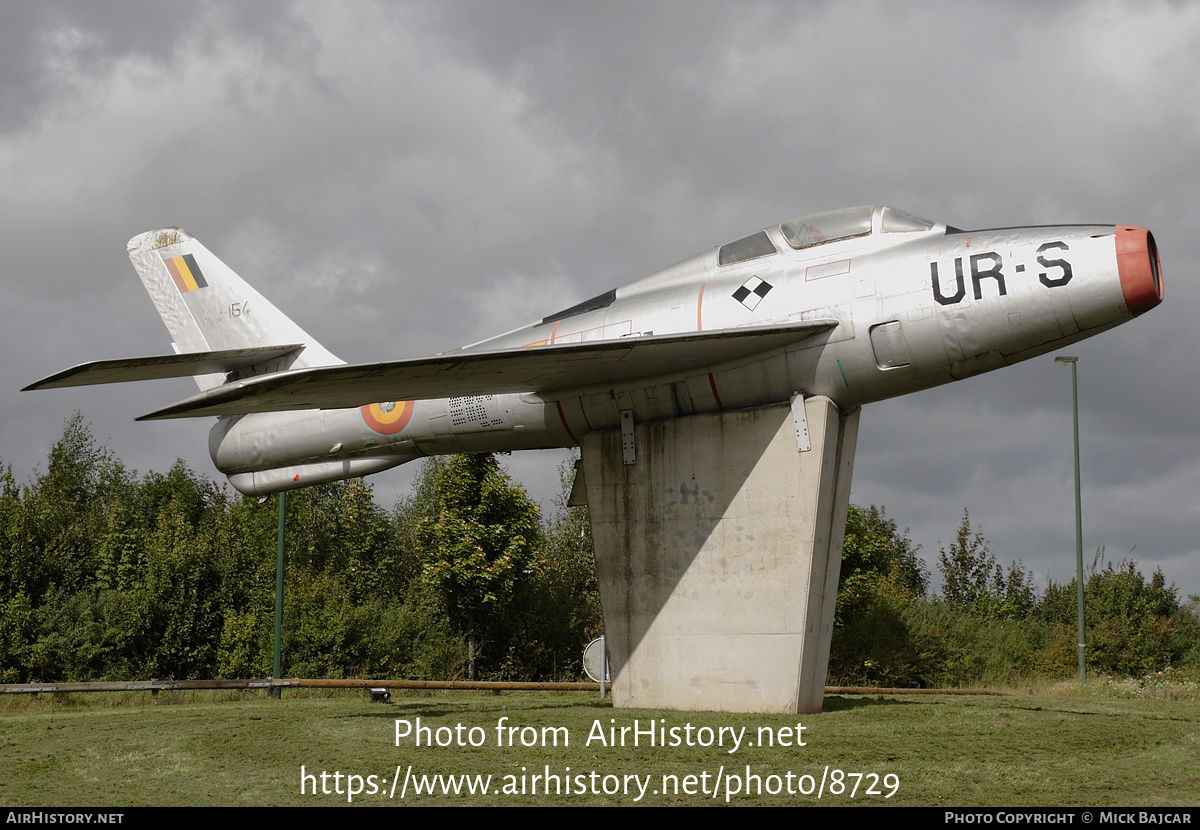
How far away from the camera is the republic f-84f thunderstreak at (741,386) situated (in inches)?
457

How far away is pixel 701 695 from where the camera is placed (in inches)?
505

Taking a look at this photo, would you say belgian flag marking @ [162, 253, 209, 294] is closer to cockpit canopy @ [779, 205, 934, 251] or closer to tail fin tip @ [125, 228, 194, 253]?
tail fin tip @ [125, 228, 194, 253]

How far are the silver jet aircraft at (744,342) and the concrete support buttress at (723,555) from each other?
0.50 m

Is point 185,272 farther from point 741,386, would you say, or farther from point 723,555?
point 723,555

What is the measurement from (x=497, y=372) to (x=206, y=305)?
26.5ft

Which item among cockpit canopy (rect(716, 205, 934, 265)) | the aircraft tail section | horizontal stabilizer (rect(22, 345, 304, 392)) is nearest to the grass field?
horizontal stabilizer (rect(22, 345, 304, 392))

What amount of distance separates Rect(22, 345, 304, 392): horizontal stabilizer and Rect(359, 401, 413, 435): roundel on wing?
7.40 ft

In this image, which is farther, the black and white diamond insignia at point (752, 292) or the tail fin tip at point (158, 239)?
the tail fin tip at point (158, 239)

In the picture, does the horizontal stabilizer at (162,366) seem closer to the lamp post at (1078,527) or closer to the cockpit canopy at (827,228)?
the cockpit canopy at (827,228)

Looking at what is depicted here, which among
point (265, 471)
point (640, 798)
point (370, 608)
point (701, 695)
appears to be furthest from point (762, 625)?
point (370, 608)

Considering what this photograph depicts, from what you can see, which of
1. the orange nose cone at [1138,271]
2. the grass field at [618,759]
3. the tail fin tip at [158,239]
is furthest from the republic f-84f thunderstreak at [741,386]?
the tail fin tip at [158,239]

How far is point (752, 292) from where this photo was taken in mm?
13031

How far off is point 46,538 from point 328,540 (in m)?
16.4

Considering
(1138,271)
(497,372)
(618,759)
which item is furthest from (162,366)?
(1138,271)
